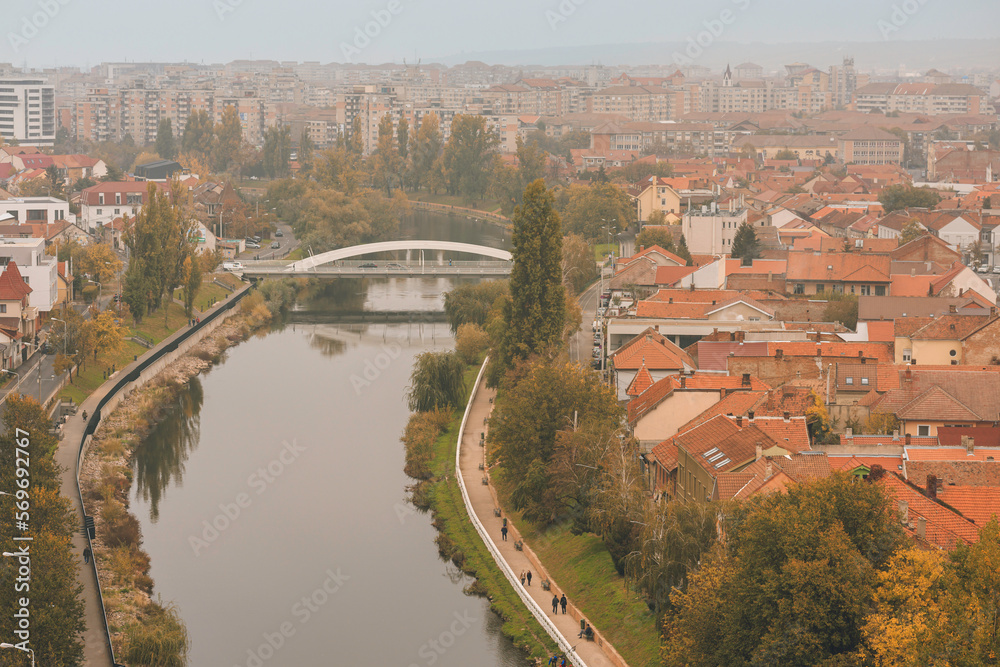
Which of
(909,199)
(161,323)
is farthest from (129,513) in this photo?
(909,199)

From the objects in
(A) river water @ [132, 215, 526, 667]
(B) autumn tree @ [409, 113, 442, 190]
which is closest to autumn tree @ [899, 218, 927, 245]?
(A) river water @ [132, 215, 526, 667]

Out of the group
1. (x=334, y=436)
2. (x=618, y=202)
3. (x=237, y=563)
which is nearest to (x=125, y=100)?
(x=618, y=202)

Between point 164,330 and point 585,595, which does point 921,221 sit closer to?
point 164,330

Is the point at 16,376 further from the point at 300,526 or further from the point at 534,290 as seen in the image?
the point at 534,290

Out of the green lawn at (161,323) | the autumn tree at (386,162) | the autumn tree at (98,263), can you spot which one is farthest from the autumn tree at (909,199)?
the autumn tree at (98,263)

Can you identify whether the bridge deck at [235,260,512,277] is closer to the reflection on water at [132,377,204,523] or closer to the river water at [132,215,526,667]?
the river water at [132,215,526,667]
